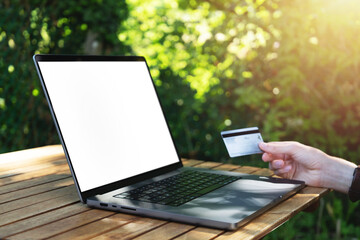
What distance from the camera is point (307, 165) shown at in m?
1.61

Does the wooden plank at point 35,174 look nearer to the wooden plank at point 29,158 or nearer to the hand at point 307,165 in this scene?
the wooden plank at point 29,158

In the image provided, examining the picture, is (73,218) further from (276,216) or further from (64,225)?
(276,216)

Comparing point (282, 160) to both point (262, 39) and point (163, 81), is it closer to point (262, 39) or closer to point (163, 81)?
point (262, 39)

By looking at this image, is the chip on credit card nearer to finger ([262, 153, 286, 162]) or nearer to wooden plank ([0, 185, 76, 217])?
finger ([262, 153, 286, 162])

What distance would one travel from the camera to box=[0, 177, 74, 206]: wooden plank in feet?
4.50

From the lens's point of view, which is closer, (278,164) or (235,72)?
(278,164)

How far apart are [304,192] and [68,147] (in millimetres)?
766

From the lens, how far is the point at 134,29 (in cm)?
449

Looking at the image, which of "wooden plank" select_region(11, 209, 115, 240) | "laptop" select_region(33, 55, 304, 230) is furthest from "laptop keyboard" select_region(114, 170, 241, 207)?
"wooden plank" select_region(11, 209, 115, 240)

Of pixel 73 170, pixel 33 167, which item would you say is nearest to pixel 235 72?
pixel 33 167

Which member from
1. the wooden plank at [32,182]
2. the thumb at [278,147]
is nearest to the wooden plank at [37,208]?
the wooden plank at [32,182]

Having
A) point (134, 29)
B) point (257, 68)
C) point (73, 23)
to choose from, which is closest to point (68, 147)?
point (257, 68)

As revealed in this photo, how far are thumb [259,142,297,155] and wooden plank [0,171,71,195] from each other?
2.43 ft

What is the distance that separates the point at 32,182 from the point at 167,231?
0.70 m
